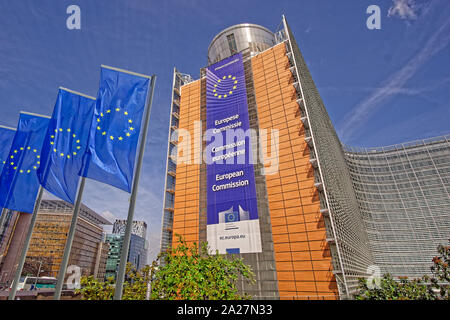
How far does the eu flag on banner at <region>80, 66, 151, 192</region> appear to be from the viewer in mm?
11133

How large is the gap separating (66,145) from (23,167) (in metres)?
5.93

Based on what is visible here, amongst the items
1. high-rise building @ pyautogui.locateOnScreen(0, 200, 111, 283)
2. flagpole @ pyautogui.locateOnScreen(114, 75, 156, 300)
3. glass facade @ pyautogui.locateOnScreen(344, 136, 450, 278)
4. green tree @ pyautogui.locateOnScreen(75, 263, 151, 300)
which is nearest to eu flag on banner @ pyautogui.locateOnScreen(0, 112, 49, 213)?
green tree @ pyautogui.locateOnScreen(75, 263, 151, 300)

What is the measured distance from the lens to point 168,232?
40562 millimetres

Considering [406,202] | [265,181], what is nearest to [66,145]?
[265,181]

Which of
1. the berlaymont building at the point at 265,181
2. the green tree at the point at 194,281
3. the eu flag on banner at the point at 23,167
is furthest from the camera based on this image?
the berlaymont building at the point at 265,181

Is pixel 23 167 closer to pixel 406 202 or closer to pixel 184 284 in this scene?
pixel 184 284

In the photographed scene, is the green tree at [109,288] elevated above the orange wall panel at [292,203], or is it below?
below

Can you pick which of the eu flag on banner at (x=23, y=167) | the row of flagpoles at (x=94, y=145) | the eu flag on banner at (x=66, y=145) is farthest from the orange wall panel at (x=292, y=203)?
the eu flag on banner at (x=23, y=167)

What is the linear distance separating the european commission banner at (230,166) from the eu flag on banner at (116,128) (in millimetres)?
23980

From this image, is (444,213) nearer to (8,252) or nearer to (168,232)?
(168,232)

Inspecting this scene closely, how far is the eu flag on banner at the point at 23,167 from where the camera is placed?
15.7 metres

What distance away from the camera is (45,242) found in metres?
95.1

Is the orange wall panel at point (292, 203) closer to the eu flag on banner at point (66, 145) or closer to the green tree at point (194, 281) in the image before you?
the green tree at point (194, 281)

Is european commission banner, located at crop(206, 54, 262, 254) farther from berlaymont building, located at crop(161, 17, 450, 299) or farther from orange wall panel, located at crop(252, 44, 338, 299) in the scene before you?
orange wall panel, located at crop(252, 44, 338, 299)
